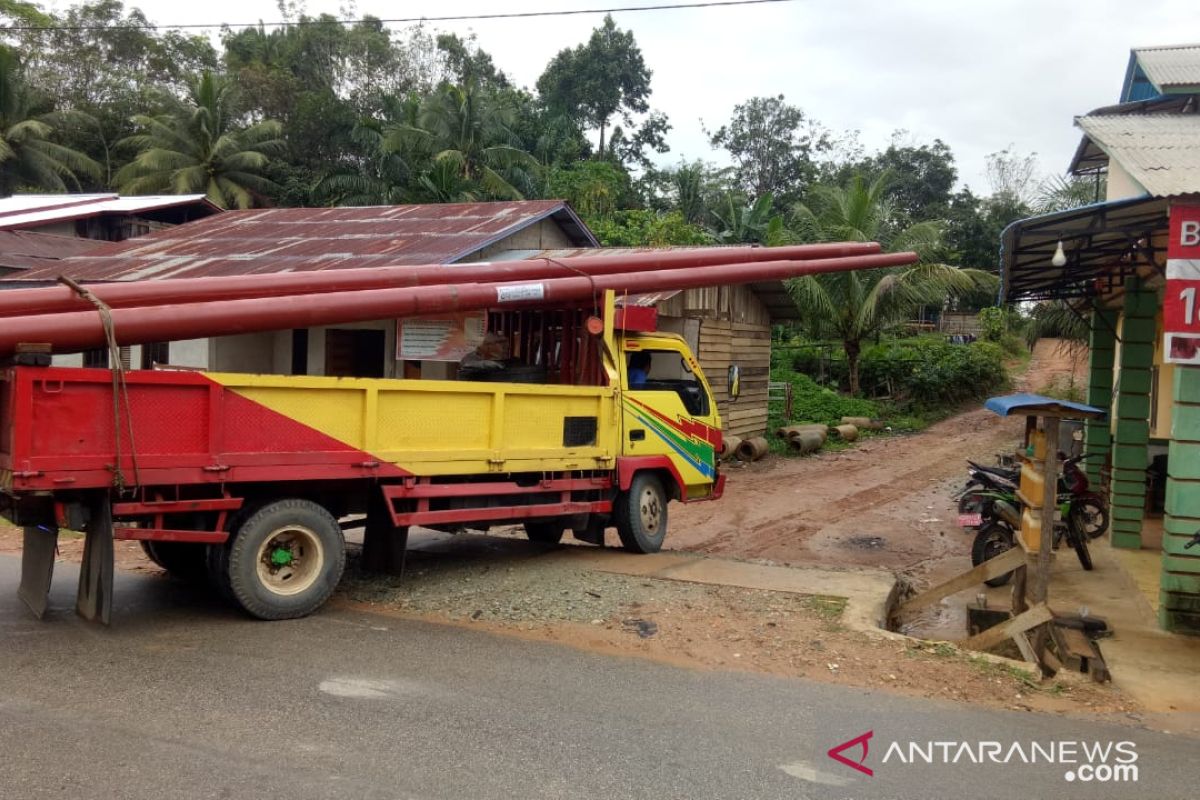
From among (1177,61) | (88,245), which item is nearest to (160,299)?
(1177,61)

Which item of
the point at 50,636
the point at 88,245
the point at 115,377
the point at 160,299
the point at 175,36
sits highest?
the point at 175,36

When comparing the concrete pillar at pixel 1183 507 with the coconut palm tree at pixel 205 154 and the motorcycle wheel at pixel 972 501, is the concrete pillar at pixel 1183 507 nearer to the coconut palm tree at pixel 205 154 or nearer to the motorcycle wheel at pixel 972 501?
the motorcycle wheel at pixel 972 501

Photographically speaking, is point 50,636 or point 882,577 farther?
point 882,577

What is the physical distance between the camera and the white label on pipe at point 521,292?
810cm

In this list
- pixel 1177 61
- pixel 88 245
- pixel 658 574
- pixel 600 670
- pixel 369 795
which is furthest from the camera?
pixel 88 245

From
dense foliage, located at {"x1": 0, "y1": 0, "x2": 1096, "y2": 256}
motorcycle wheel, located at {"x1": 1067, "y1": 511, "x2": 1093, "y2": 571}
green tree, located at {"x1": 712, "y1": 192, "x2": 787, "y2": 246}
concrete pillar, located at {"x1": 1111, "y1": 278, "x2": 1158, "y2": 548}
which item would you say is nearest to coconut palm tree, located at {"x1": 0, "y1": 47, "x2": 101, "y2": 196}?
dense foliage, located at {"x1": 0, "y1": 0, "x2": 1096, "y2": 256}

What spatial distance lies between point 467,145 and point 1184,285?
1123 inches

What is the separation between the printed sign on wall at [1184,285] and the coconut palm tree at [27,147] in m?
36.5

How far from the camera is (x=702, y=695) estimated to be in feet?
17.7

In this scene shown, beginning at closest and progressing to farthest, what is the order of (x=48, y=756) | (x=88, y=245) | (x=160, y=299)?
(x=48, y=756) < (x=160, y=299) < (x=88, y=245)

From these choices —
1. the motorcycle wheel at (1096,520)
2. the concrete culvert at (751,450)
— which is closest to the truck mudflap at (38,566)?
the motorcycle wheel at (1096,520)

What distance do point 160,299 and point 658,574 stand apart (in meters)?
4.58

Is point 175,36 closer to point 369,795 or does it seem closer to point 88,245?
point 88,245

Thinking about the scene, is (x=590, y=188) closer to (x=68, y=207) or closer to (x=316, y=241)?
(x=68, y=207)
